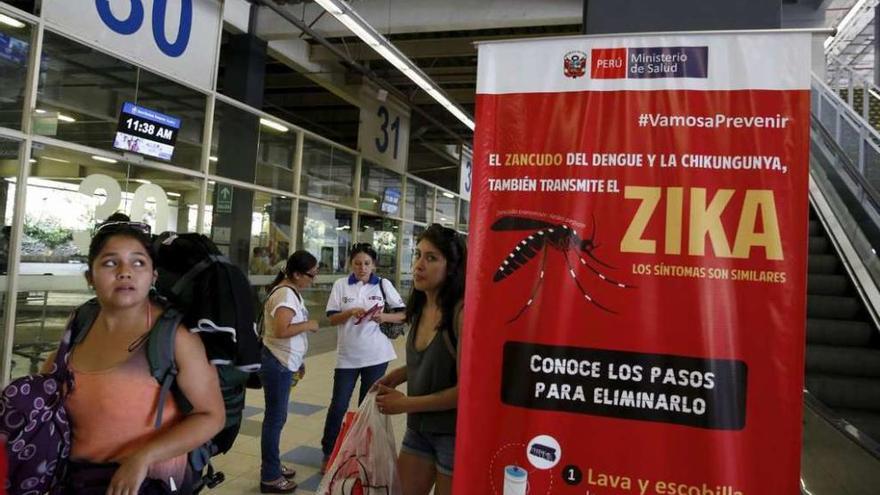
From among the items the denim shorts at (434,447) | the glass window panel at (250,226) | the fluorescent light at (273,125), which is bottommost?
the denim shorts at (434,447)

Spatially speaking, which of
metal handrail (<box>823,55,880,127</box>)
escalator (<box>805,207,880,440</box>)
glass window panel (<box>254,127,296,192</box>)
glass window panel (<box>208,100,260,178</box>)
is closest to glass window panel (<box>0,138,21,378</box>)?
glass window panel (<box>208,100,260,178</box>)

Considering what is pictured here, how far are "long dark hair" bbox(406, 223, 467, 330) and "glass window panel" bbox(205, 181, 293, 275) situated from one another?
18.7 feet

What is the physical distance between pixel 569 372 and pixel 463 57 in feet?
29.6

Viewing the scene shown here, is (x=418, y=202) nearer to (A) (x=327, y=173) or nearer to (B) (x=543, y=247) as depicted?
(A) (x=327, y=173)

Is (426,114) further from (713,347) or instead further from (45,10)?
(713,347)

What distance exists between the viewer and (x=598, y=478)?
1.46m

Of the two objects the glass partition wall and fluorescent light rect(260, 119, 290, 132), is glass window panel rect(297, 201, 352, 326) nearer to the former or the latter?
the glass partition wall

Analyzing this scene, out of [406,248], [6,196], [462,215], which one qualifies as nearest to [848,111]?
[6,196]

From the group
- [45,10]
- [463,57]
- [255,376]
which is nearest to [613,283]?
[255,376]

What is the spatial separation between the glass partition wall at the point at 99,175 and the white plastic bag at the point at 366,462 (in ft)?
14.3

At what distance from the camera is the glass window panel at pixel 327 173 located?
934cm

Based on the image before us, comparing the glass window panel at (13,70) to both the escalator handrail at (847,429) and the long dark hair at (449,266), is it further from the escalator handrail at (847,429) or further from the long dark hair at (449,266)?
the escalator handrail at (847,429)

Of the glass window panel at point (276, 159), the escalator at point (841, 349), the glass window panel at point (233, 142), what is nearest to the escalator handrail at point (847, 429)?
the escalator at point (841, 349)

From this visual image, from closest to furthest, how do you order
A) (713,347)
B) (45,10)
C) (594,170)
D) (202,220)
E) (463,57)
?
(713,347), (594,170), (45,10), (202,220), (463,57)
